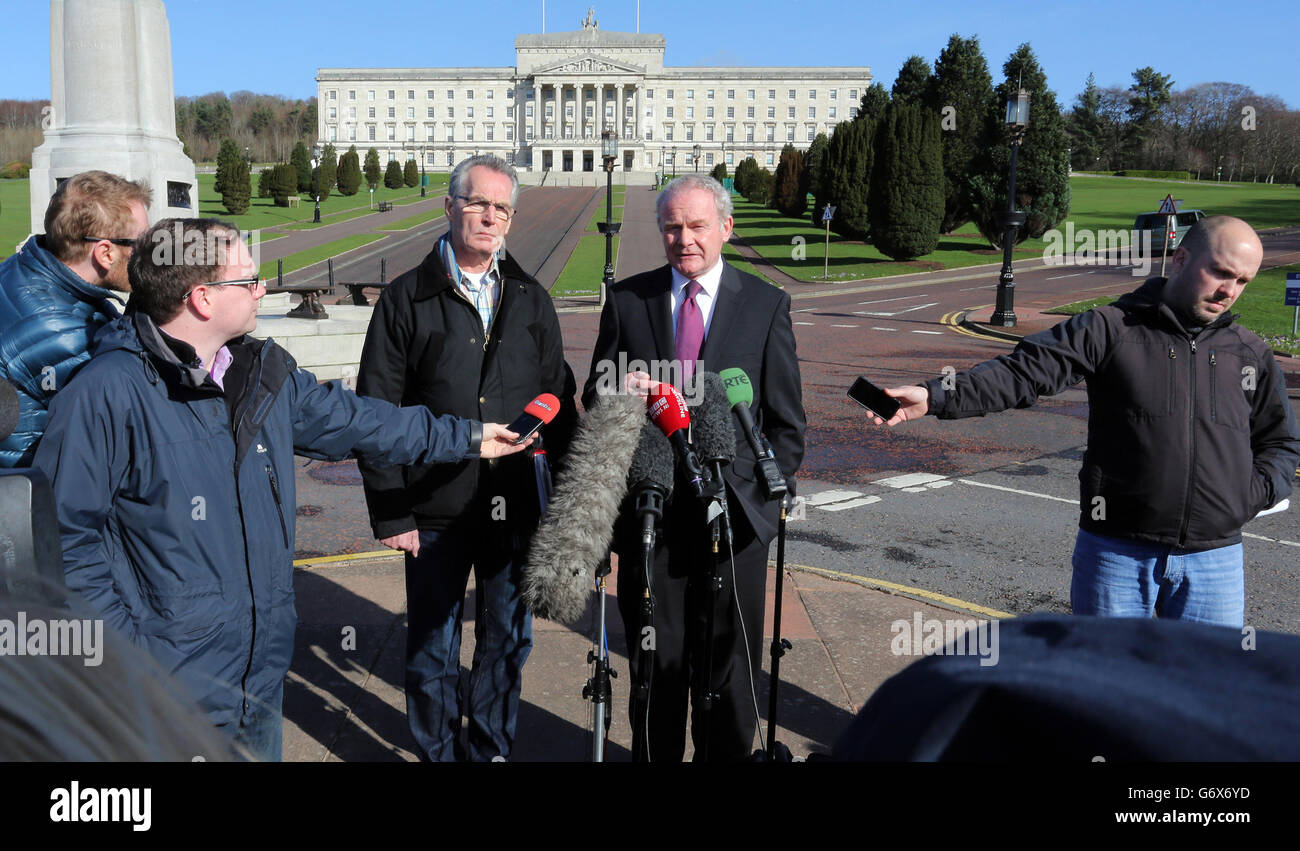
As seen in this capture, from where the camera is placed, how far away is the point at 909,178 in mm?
38625

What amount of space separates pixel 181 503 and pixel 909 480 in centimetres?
788

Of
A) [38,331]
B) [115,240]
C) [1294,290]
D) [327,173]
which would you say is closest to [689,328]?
[115,240]

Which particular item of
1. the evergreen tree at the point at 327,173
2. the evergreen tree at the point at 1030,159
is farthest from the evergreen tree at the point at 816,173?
the evergreen tree at the point at 327,173

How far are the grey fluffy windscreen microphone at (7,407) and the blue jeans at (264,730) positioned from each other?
134cm

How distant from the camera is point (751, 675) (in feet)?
11.5

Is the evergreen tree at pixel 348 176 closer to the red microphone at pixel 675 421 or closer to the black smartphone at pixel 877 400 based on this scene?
the black smartphone at pixel 877 400

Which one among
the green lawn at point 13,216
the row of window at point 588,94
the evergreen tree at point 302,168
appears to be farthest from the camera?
the row of window at point 588,94

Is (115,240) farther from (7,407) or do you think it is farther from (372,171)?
(372,171)

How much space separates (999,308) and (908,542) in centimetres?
1867

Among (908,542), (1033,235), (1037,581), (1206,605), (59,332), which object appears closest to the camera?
(59,332)

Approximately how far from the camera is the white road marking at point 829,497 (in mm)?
8703
